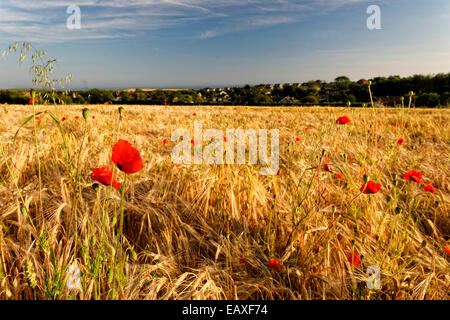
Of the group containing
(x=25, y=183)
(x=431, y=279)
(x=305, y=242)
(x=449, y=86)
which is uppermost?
(x=449, y=86)

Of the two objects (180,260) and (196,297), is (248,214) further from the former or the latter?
(196,297)

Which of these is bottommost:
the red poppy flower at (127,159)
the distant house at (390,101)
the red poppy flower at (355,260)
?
the red poppy flower at (355,260)

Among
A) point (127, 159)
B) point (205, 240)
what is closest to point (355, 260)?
point (205, 240)

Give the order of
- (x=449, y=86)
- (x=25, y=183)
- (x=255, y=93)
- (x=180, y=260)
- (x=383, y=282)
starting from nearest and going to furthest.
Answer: (x=383, y=282) < (x=180, y=260) < (x=25, y=183) < (x=449, y=86) < (x=255, y=93)

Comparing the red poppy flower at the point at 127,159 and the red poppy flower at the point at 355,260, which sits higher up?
the red poppy flower at the point at 127,159

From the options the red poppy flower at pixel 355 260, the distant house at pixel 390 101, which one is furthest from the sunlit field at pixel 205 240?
the distant house at pixel 390 101

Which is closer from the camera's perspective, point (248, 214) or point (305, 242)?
point (305, 242)

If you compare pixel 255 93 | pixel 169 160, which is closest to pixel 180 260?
pixel 169 160

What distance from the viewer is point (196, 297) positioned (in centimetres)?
100

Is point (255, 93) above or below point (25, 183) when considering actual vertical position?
above

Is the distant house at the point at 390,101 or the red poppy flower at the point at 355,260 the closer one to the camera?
the red poppy flower at the point at 355,260

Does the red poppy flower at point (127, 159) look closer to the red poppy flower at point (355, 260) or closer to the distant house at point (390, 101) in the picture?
the red poppy flower at point (355, 260)
